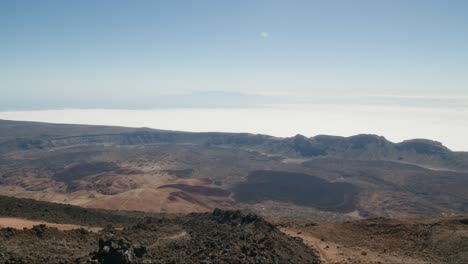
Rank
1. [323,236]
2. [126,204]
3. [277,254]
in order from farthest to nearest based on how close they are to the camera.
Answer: [126,204]
[323,236]
[277,254]

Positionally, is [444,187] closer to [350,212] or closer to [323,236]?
[350,212]

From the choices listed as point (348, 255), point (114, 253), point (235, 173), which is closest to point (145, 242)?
point (114, 253)

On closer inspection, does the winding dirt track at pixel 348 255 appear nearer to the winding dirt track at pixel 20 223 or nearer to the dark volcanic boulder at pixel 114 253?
the dark volcanic boulder at pixel 114 253

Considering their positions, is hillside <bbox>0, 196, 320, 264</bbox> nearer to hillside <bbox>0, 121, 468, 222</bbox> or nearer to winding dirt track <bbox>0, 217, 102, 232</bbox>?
winding dirt track <bbox>0, 217, 102, 232</bbox>

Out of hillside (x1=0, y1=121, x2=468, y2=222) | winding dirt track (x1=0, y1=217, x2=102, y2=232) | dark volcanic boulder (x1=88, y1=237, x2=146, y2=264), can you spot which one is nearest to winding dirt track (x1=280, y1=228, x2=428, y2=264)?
dark volcanic boulder (x1=88, y1=237, x2=146, y2=264)

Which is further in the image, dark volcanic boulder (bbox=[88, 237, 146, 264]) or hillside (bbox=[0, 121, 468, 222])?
hillside (bbox=[0, 121, 468, 222])

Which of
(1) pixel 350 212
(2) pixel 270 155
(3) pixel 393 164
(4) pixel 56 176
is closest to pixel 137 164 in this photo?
(4) pixel 56 176

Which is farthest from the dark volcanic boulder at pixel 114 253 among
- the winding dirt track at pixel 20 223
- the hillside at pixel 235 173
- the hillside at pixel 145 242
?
the hillside at pixel 235 173

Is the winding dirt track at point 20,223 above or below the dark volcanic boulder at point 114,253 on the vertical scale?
below

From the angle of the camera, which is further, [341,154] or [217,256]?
[341,154]

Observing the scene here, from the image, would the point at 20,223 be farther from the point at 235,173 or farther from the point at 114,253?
the point at 235,173

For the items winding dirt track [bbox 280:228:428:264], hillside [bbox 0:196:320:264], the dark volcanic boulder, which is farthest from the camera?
winding dirt track [bbox 280:228:428:264]
